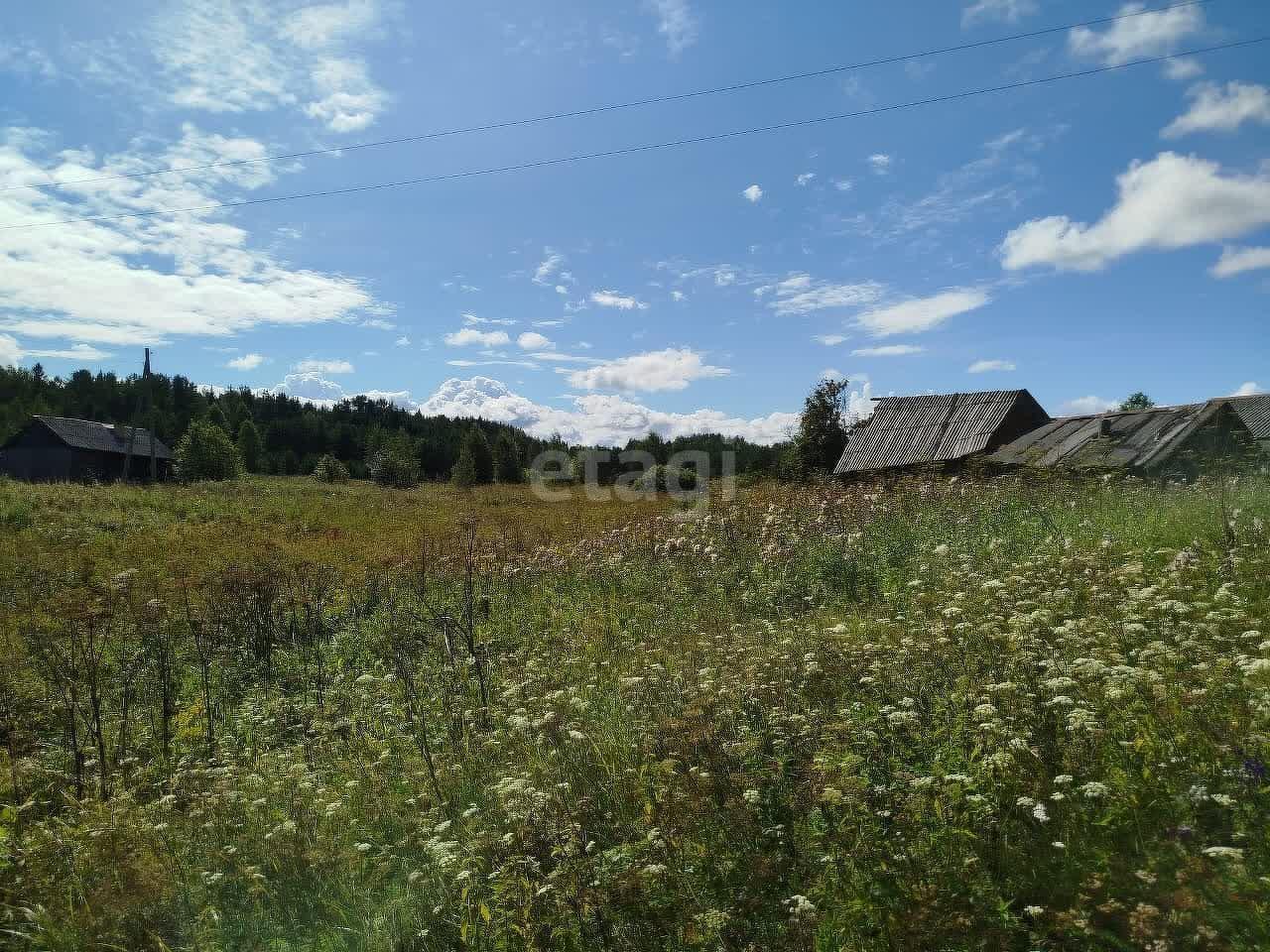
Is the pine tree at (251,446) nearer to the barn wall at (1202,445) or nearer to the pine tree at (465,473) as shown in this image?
the pine tree at (465,473)

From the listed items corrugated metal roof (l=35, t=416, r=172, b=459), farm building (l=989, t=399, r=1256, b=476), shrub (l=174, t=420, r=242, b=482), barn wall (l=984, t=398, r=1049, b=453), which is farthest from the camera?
corrugated metal roof (l=35, t=416, r=172, b=459)

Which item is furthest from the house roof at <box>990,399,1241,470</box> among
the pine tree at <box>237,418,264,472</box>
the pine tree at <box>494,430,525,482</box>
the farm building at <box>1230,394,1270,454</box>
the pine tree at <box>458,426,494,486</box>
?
the pine tree at <box>237,418,264,472</box>

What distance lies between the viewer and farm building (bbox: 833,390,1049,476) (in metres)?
28.7

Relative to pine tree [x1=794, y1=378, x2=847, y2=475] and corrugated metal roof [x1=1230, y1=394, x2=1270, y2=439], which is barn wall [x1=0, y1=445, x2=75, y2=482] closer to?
pine tree [x1=794, y1=378, x2=847, y2=475]

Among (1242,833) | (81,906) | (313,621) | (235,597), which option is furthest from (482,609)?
(1242,833)

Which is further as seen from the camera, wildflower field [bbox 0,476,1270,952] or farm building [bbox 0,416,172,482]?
farm building [bbox 0,416,172,482]

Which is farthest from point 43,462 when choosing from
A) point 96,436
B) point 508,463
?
point 508,463

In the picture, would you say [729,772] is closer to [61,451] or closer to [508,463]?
[61,451]

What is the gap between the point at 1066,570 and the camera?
605cm

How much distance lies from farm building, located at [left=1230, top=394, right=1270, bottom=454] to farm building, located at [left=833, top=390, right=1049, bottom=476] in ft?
38.0

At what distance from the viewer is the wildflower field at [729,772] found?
275 centimetres

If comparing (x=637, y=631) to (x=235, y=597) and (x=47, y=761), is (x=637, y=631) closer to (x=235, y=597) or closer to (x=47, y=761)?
(x=47, y=761)

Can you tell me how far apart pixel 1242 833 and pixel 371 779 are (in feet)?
15.2

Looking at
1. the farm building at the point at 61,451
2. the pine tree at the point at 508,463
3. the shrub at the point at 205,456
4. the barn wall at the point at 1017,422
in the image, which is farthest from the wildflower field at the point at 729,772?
the pine tree at the point at 508,463
